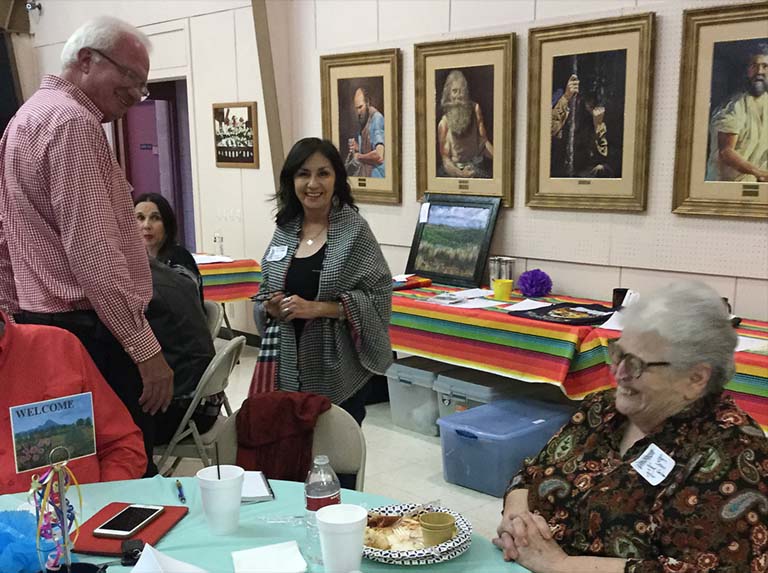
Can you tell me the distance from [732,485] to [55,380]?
166 centimetres

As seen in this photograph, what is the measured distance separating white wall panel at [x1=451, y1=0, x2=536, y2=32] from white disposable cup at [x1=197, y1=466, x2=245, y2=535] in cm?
352

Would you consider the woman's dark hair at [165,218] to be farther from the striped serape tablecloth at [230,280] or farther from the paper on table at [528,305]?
the paper on table at [528,305]

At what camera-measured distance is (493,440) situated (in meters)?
3.56

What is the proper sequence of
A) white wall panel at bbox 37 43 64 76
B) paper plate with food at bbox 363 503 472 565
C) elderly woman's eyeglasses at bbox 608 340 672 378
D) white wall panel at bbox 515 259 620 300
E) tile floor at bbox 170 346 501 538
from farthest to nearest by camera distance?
white wall panel at bbox 37 43 64 76 < white wall panel at bbox 515 259 620 300 < tile floor at bbox 170 346 501 538 < elderly woman's eyeglasses at bbox 608 340 672 378 < paper plate with food at bbox 363 503 472 565

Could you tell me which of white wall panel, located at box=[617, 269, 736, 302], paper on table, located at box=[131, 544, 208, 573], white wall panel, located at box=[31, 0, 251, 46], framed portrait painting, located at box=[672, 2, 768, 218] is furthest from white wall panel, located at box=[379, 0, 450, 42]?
paper on table, located at box=[131, 544, 208, 573]

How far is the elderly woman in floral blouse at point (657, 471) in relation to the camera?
5.05ft

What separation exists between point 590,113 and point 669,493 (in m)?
2.88

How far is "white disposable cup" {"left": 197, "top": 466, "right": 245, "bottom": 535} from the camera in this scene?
61.2 inches

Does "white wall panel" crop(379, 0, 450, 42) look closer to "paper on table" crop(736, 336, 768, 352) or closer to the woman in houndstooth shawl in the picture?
the woman in houndstooth shawl

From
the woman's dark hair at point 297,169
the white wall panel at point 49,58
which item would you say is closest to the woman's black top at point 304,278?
the woman's dark hair at point 297,169

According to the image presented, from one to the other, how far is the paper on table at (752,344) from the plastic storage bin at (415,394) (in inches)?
66.2

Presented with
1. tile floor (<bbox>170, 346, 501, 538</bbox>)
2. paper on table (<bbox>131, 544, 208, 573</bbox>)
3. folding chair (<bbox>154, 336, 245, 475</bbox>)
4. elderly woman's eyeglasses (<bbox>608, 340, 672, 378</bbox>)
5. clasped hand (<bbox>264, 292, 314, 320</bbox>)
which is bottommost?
tile floor (<bbox>170, 346, 501, 538</bbox>)

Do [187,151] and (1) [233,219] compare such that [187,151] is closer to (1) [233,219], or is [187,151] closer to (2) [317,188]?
(1) [233,219]

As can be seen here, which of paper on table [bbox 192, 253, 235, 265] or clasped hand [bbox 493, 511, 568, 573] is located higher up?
paper on table [bbox 192, 253, 235, 265]
